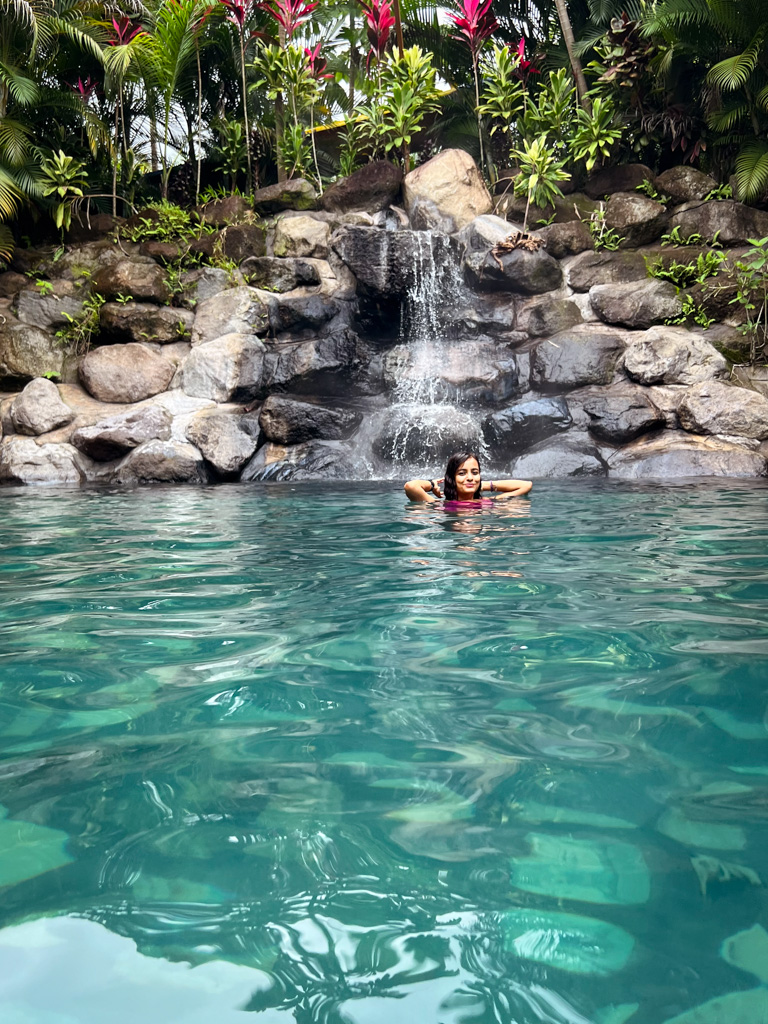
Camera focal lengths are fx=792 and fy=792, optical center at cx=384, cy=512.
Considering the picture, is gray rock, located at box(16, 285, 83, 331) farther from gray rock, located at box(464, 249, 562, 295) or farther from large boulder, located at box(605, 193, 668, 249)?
large boulder, located at box(605, 193, 668, 249)

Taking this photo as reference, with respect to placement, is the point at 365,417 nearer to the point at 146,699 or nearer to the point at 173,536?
the point at 173,536

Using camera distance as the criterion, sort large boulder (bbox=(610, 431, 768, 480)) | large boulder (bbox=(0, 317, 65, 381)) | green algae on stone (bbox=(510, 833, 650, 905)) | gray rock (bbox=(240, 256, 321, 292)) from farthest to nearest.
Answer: gray rock (bbox=(240, 256, 321, 292)) → large boulder (bbox=(0, 317, 65, 381)) → large boulder (bbox=(610, 431, 768, 480)) → green algae on stone (bbox=(510, 833, 650, 905))

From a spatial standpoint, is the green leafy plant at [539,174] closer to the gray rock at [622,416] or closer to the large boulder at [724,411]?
the gray rock at [622,416]

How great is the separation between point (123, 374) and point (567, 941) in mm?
13050

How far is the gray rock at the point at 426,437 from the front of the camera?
11672 millimetres

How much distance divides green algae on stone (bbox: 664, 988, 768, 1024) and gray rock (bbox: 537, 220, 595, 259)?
14.8 m

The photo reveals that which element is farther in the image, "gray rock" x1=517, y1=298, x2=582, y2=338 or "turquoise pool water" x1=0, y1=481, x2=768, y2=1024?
"gray rock" x1=517, y1=298, x2=582, y2=338

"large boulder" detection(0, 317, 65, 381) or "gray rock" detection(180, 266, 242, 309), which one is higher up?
"gray rock" detection(180, 266, 242, 309)

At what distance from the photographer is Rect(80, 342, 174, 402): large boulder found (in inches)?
518

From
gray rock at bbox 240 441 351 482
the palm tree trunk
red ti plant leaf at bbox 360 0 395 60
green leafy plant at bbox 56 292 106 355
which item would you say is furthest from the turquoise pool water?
red ti plant leaf at bbox 360 0 395 60

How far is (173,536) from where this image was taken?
5.96 metres

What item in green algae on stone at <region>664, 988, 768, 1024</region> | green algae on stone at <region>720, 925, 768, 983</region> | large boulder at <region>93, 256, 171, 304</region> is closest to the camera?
green algae on stone at <region>664, 988, 768, 1024</region>

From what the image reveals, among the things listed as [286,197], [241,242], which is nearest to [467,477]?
[241,242]

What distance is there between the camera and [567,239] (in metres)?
14.6
